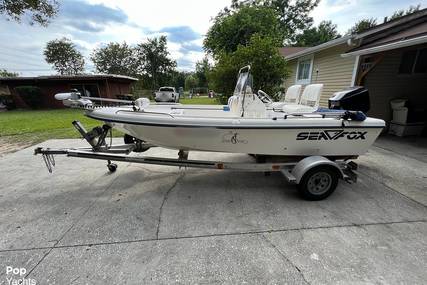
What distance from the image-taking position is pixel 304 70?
369 inches

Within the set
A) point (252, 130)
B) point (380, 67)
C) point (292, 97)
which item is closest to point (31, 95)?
point (292, 97)

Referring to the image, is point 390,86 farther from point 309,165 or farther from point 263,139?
point 263,139

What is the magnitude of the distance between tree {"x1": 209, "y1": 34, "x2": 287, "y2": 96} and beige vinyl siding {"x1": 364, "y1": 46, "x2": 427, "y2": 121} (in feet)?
10.2

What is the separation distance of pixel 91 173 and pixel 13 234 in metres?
1.57

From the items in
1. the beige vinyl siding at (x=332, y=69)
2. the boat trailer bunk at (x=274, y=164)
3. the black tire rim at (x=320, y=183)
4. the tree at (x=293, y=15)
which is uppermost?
the tree at (x=293, y=15)

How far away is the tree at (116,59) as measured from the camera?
34.9 metres

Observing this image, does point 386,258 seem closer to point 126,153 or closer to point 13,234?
point 126,153

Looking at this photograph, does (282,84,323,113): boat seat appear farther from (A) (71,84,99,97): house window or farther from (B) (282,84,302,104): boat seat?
(A) (71,84,99,97): house window

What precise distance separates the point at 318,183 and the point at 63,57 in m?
40.4

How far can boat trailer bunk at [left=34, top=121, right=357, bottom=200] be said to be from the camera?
2709 mm

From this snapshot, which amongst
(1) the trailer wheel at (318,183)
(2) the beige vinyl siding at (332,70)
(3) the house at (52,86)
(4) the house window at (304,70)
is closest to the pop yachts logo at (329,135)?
(1) the trailer wheel at (318,183)

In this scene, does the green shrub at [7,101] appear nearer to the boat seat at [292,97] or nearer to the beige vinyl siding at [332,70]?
the boat seat at [292,97]

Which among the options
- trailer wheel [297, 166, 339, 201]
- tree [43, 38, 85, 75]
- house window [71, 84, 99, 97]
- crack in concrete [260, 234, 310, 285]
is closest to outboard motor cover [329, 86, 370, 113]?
trailer wheel [297, 166, 339, 201]

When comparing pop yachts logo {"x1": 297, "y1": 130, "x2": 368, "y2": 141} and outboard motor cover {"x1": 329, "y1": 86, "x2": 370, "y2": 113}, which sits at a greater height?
outboard motor cover {"x1": 329, "y1": 86, "x2": 370, "y2": 113}
